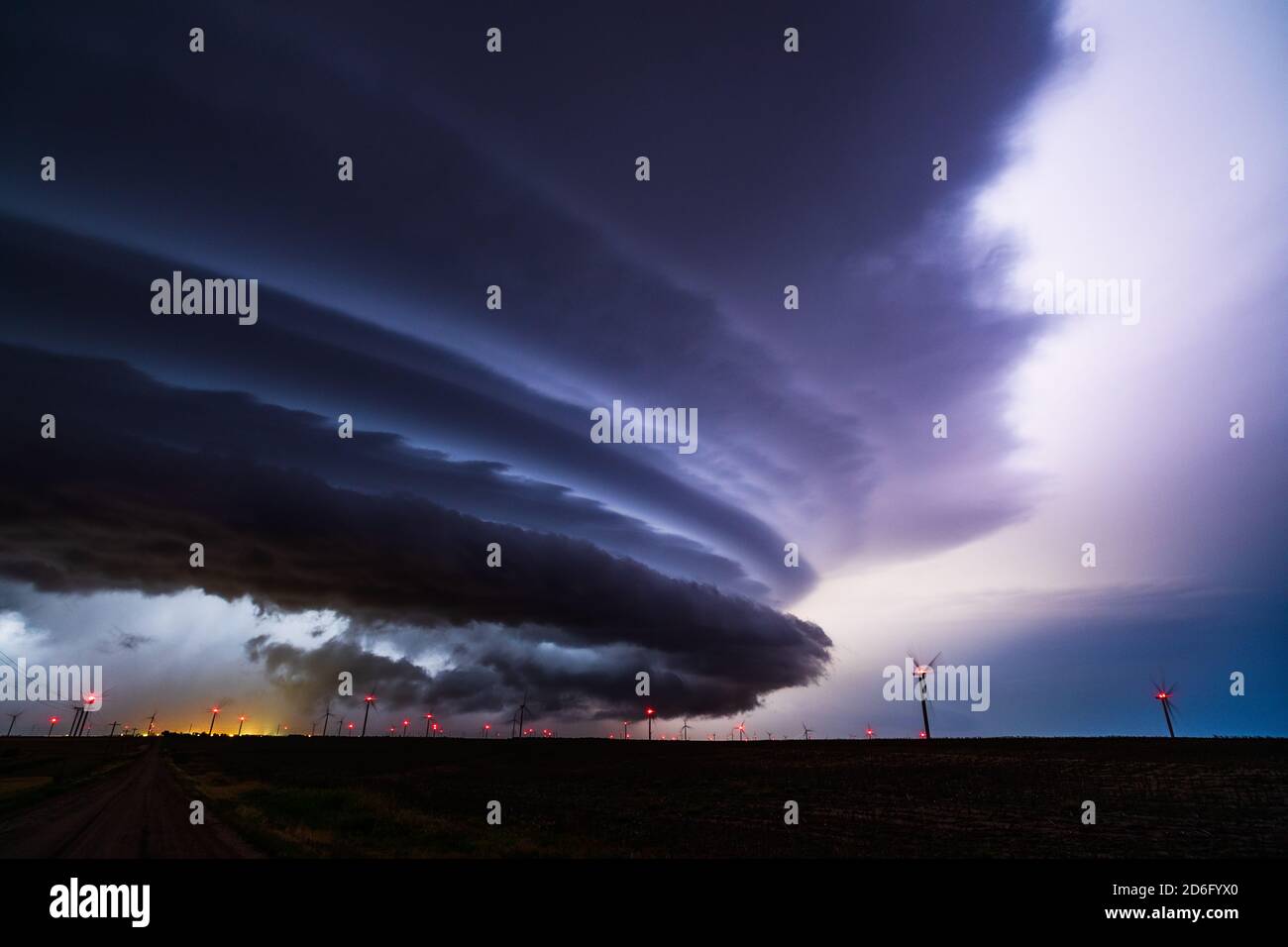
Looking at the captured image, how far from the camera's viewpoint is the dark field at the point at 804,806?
28281mm

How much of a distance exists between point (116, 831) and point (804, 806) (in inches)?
1645

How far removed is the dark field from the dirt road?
1.54 metres

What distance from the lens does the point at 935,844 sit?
1198 inches

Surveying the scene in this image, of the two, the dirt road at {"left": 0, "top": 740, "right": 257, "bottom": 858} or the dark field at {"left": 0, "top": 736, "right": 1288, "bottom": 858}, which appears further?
the dark field at {"left": 0, "top": 736, "right": 1288, "bottom": 858}

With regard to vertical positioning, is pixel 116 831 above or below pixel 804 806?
above

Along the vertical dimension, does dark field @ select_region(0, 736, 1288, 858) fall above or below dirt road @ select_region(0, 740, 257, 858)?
below

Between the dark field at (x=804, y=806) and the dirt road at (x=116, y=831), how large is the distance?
1.54m

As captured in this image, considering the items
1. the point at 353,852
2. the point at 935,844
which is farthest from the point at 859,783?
the point at 353,852

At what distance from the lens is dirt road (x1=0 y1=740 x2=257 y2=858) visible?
2230cm

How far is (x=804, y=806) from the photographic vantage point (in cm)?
4584

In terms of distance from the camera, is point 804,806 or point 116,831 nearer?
point 116,831

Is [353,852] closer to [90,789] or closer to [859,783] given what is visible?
[90,789]
